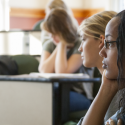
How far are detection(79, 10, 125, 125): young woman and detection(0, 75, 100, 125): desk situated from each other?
0.45 m

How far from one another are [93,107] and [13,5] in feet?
17.8

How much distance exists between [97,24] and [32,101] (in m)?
0.62

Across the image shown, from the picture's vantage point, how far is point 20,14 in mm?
5988

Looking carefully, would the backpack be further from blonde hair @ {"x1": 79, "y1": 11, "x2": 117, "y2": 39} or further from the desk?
blonde hair @ {"x1": 79, "y1": 11, "x2": 117, "y2": 39}

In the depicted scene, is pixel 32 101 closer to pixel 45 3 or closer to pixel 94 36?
pixel 94 36

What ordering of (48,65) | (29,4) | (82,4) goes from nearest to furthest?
(48,65) → (29,4) → (82,4)

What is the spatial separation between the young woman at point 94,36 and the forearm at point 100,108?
30 cm

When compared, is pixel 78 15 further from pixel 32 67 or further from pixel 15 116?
pixel 15 116

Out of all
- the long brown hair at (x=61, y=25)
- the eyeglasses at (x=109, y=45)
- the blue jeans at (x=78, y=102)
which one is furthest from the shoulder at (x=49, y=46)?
the eyeglasses at (x=109, y=45)

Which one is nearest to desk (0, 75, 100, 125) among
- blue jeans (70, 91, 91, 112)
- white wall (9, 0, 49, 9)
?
blue jeans (70, 91, 91, 112)

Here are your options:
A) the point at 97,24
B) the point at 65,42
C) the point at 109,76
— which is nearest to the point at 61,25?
the point at 65,42

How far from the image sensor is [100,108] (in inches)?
34.6

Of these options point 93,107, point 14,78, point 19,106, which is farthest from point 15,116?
point 93,107

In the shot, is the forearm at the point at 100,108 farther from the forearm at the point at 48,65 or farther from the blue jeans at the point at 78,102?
the forearm at the point at 48,65
